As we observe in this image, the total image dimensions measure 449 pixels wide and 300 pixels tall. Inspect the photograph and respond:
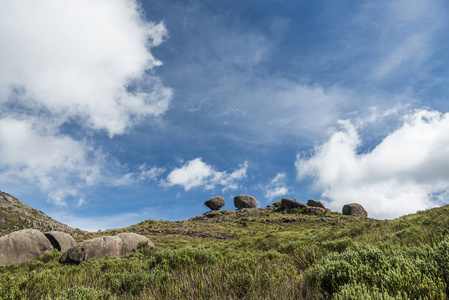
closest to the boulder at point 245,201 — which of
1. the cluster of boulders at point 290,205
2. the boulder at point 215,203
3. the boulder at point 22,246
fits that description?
the cluster of boulders at point 290,205

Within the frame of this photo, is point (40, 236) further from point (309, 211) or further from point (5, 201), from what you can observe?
point (5, 201)

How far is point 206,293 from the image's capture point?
450 cm

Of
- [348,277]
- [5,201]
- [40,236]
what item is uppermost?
[5,201]

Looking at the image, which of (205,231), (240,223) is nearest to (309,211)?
(240,223)

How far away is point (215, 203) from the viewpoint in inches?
3804

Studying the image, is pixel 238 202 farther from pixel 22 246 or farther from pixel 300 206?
pixel 22 246

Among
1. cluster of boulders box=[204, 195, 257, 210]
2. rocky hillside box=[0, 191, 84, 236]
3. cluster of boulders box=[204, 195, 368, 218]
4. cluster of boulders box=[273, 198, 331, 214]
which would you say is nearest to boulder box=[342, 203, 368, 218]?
cluster of boulders box=[204, 195, 368, 218]

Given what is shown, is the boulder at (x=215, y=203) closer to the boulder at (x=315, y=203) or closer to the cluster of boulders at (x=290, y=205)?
the cluster of boulders at (x=290, y=205)

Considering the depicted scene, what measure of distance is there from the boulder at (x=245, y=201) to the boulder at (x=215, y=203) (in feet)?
20.6

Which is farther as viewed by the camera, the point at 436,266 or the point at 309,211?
the point at 309,211

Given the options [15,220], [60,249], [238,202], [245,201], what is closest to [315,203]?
[245,201]

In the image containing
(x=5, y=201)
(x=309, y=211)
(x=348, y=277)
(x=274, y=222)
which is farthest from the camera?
(x=5, y=201)

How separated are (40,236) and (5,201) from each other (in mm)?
108149

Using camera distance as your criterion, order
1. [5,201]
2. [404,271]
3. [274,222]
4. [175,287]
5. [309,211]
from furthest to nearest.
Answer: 1. [5,201]
2. [309,211]
3. [274,222]
4. [175,287]
5. [404,271]
